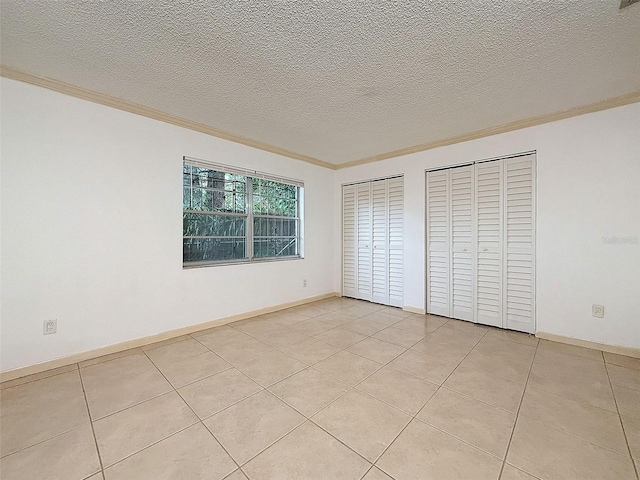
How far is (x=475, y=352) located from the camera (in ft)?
8.36

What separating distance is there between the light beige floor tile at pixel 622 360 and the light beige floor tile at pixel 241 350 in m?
3.03

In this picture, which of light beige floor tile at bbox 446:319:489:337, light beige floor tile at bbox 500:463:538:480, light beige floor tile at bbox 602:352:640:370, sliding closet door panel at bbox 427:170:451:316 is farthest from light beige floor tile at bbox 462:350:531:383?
sliding closet door panel at bbox 427:170:451:316

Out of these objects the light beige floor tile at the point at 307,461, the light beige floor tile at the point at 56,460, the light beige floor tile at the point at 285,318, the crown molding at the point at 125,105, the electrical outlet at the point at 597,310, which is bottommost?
the light beige floor tile at the point at 56,460

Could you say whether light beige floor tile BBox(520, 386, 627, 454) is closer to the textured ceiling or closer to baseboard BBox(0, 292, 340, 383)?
the textured ceiling

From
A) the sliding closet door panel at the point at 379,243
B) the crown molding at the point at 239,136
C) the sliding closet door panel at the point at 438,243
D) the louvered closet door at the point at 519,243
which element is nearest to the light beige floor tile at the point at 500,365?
the louvered closet door at the point at 519,243

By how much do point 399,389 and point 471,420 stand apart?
465mm

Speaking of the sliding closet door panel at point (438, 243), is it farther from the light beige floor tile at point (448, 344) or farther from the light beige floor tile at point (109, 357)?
the light beige floor tile at point (109, 357)

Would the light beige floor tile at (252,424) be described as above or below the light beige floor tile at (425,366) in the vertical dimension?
below

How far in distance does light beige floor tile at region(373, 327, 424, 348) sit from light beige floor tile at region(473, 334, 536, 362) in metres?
0.56

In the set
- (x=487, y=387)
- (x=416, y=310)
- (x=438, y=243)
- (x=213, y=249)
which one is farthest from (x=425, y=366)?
(x=213, y=249)

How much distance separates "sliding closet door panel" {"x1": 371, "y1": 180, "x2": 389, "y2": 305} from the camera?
420 cm

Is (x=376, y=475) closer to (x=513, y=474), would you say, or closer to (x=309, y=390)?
(x=513, y=474)

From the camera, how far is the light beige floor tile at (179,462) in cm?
124

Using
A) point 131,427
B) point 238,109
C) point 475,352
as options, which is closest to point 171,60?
point 238,109
